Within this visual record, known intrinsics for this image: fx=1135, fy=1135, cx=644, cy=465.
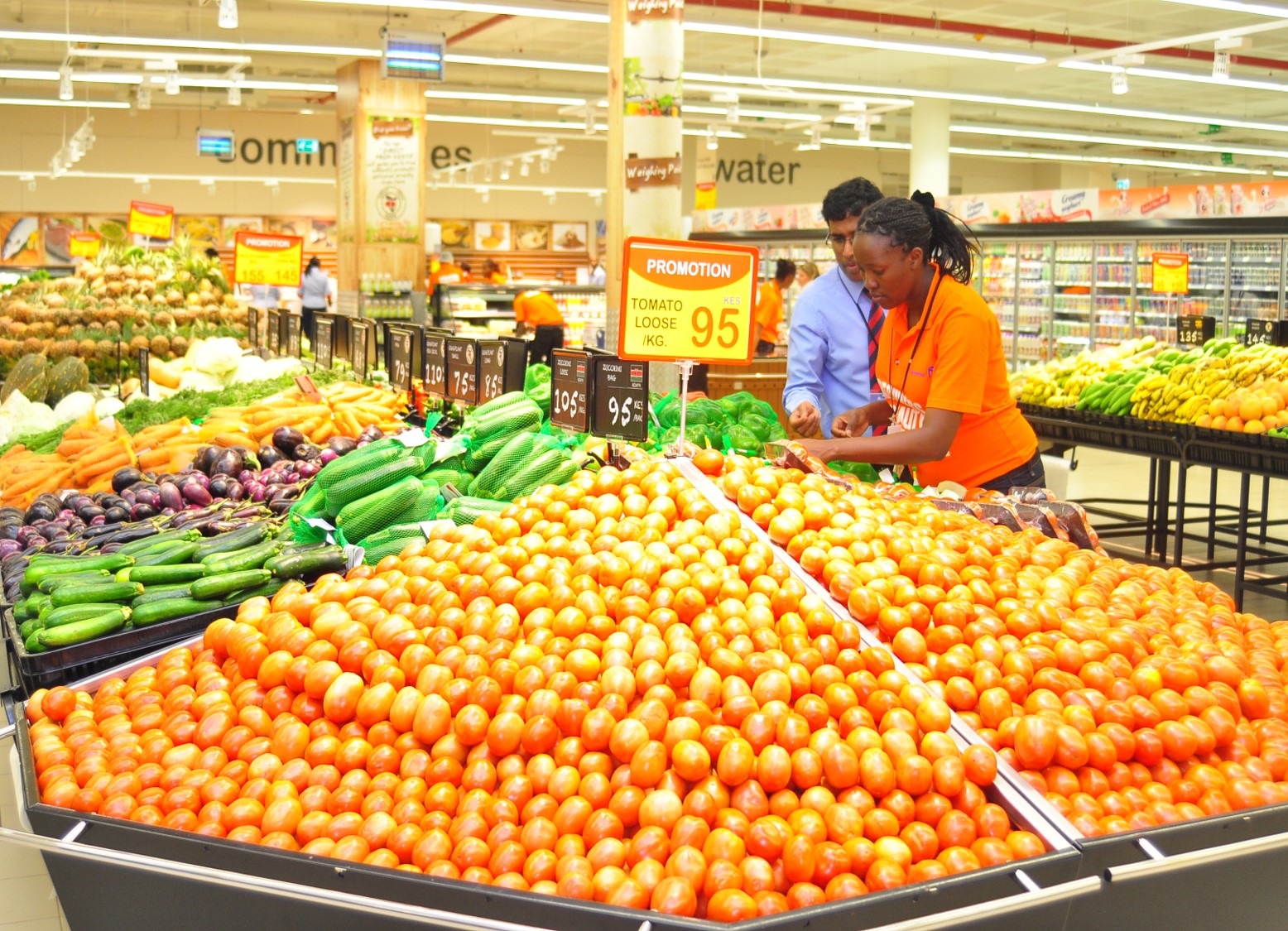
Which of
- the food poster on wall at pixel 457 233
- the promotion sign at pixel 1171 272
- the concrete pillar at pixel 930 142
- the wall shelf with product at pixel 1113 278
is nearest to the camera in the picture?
the promotion sign at pixel 1171 272

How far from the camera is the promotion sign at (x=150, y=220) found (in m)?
12.4

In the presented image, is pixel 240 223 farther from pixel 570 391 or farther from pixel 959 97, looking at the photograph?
pixel 570 391

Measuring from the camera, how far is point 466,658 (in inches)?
83.7

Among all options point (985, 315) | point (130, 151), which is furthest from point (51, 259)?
point (985, 315)

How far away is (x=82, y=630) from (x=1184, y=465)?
5.84m

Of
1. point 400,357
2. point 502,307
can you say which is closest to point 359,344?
point 400,357

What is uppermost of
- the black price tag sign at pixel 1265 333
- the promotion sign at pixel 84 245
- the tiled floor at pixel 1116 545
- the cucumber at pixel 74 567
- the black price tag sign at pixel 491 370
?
the promotion sign at pixel 84 245

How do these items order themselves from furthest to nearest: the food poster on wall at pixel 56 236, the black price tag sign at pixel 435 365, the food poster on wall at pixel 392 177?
the food poster on wall at pixel 56 236, the food poster on wall at pixel 392 177, the black price tag sign at pixel 435 365

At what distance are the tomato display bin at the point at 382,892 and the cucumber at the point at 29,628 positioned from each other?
93cm

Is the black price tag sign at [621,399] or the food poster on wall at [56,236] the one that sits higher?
the food poster on wall at [56,236]

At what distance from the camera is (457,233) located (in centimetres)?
2489

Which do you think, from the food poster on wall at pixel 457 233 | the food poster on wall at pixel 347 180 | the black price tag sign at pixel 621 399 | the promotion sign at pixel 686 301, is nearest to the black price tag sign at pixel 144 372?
the black price tag sign at pixel 621 399

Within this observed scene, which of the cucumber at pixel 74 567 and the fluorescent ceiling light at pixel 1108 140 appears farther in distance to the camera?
the fluorescent ceiling light at pixel 1108 140

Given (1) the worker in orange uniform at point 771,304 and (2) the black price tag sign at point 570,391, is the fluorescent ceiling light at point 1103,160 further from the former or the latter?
(2) the black price tag sign at point 570,391
